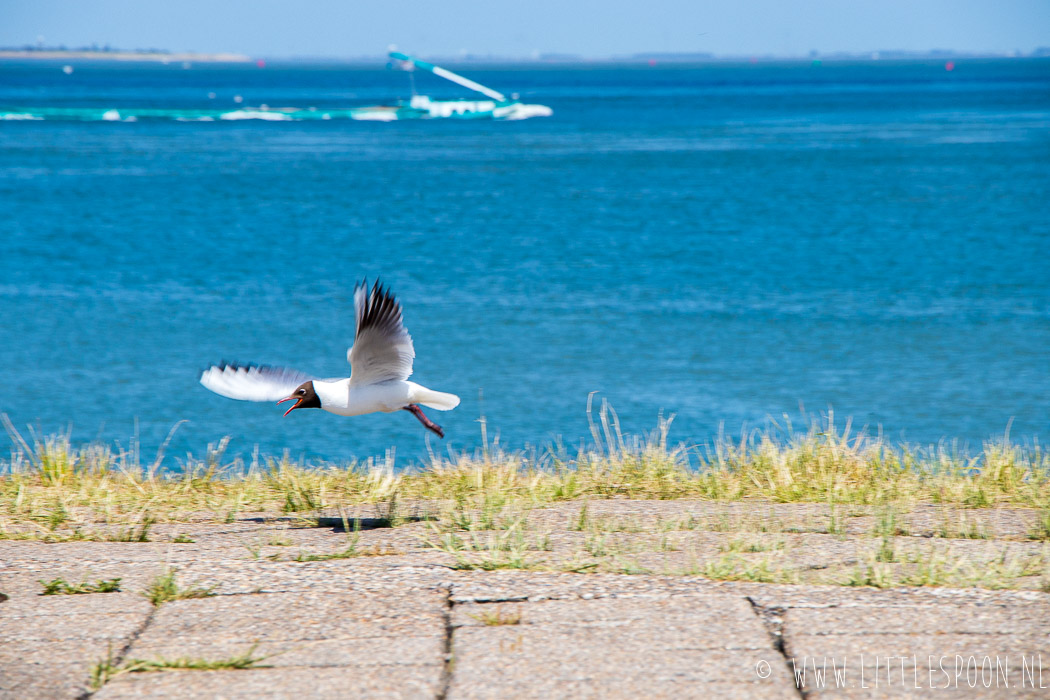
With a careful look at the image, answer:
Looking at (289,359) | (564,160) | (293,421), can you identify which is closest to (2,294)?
(289,359)

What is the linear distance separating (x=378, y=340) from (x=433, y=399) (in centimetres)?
69

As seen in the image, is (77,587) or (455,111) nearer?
(77,587)

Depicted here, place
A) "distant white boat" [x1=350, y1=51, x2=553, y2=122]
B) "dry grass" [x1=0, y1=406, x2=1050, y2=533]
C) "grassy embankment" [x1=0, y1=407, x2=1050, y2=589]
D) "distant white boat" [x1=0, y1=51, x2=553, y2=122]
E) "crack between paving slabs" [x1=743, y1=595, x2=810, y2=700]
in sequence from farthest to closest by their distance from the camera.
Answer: "distant white boat" [x1=350, y1=51, x2=553, y2=122] → "distant white boat" [x1=0, y1=51, x2=553, y2=122] → "dry grass" [x1=0, y1=406, x2=1050, y2=533] → "grassy embankment" [x1=0, y1=407, x2=1050, y2=589] → "crack between paving slabs" [x1=743, y1=595, x2=810, y2=700]

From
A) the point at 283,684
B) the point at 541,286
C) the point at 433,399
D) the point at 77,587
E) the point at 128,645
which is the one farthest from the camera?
the point at 541,286

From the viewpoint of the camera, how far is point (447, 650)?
3.98m

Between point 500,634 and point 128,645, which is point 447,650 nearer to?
point 500,634

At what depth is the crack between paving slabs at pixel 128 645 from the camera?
370 centimetres

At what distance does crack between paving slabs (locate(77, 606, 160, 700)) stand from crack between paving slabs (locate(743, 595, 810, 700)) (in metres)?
2.28

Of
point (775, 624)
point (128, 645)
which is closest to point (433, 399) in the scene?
point (128, 645)

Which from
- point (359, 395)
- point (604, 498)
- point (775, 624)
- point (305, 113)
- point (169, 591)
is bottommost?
point (775, 624)

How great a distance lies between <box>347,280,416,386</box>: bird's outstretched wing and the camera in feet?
19.1

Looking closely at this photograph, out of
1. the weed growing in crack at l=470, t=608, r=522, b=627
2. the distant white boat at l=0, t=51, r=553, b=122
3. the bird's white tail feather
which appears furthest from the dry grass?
the distant white boat at l=0, t=51, r=553, b=122

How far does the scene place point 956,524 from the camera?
223 inches

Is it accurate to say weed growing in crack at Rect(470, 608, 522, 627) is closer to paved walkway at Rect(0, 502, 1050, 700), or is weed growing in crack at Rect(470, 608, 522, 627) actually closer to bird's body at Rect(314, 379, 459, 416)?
paved walkway at Rect(0, 502, 1050, 700)
